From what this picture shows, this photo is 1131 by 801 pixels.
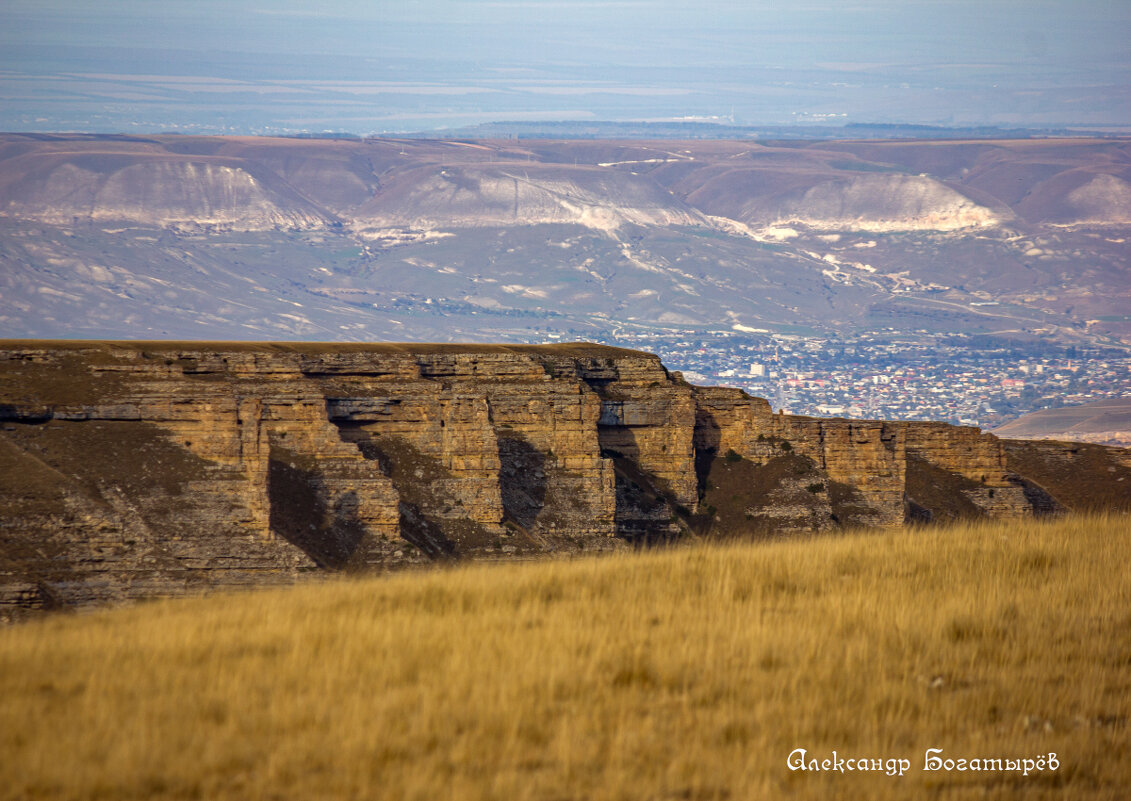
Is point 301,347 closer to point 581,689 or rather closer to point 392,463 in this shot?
point 392,463

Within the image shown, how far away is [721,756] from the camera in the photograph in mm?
13359

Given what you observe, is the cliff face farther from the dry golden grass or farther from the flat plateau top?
the dry golden grass

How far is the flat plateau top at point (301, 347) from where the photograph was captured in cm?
6575

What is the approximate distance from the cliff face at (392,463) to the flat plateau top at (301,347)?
362 mm

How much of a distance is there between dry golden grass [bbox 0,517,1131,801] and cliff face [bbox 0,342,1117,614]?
2799cm

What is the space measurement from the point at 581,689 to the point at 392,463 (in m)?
53.8

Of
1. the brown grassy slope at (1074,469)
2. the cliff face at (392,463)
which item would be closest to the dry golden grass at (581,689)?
the cliff face at (392,463)

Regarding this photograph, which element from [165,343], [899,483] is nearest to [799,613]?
[165,343]

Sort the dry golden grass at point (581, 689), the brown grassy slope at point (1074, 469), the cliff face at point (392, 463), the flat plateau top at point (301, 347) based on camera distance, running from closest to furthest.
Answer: the dry golden grass at point (581, 689) < the cliff face at point (392, 463) < the flat plateau top at point (301, 347) < the brown grassy slope at point (1074, 469)

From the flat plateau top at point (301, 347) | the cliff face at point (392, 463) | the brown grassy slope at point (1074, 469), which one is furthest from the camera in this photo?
the brown grassy slope at point (1074, 469)

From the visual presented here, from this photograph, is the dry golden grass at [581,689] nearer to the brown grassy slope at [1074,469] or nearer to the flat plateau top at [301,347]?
the flat plateau top at [301,347]

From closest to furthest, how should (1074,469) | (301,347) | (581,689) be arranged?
(581,689)
(301,347)
(1074,469)

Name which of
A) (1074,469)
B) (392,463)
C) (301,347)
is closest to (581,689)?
(392,463)

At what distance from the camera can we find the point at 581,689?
15047 mm
